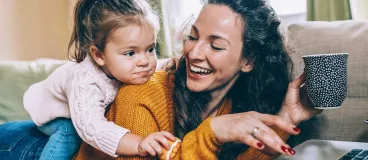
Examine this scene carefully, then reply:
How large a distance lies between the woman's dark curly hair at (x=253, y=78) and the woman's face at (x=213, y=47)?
0.03 meters

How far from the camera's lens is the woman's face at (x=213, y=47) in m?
1.38

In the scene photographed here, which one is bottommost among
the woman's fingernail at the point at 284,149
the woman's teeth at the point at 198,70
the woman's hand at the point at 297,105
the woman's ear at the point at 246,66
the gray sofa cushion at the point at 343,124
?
the gray sofa cushion at the point at 343,124

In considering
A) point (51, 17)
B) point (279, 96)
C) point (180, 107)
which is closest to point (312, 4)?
point (279, 96)

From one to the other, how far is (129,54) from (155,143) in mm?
369

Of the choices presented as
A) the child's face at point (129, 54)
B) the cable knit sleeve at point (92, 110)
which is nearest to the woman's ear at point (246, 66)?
the child's face at point (129, 54)

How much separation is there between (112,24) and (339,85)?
2.18 ft

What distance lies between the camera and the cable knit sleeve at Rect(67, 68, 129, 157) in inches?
50.4

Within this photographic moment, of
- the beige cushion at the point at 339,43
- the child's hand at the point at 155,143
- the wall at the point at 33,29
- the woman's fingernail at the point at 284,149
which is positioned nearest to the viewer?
the woman's fingernail at the point at 284,149

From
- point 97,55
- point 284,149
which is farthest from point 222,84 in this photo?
point 284,149

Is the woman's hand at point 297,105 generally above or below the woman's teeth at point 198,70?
below

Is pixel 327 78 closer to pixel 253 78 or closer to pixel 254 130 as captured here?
pixel 254 130

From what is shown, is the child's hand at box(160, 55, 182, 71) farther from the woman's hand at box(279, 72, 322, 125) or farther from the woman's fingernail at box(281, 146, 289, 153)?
the woman's fingernail at box(281, 146, 289, 153)

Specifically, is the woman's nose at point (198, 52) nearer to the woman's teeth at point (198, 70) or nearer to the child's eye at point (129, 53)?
the woman's teeth at point (198, 70)

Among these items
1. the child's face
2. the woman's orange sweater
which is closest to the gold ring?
the woman's orange sweater
